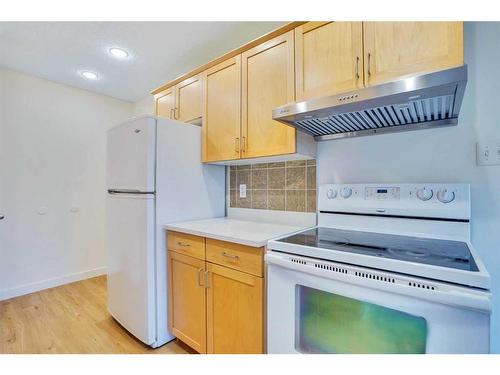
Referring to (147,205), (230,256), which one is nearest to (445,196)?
(230,256)

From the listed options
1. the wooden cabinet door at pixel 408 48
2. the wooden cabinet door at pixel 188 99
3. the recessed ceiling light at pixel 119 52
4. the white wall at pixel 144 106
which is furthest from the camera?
the white wall at pixel 144 106

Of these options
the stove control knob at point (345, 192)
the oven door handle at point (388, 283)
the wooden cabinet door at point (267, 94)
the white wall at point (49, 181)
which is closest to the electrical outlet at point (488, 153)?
the stove control knob at point (345, 192)

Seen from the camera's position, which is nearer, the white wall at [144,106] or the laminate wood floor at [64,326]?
the laminate wood floor at [64,326]

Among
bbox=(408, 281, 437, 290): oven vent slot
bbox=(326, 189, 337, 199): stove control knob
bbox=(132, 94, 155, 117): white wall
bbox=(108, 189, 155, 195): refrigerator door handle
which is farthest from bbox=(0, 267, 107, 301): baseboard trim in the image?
bbox=(408, 281, 437, 290): oven vent slot

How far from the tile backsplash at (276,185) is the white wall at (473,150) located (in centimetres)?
55

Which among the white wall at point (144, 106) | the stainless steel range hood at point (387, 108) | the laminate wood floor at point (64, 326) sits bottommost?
the laminate wood floor at point (64, 326)

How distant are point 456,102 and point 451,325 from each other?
87 cm

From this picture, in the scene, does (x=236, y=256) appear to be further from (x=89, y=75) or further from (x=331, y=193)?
(x=89, y=75)

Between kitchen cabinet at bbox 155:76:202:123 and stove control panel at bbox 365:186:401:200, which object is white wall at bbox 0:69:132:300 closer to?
kitchen cabinet at bbox 155:76:202:123

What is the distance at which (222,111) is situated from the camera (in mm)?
1834

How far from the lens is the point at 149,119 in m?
1.65

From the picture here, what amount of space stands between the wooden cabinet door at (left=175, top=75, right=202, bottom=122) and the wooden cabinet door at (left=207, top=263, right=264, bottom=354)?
1.25 meters

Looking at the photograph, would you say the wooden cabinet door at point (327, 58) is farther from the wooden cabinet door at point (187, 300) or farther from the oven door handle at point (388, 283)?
the wooden cabinet door at point (187, 300)

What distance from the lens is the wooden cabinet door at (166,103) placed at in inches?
88.3
